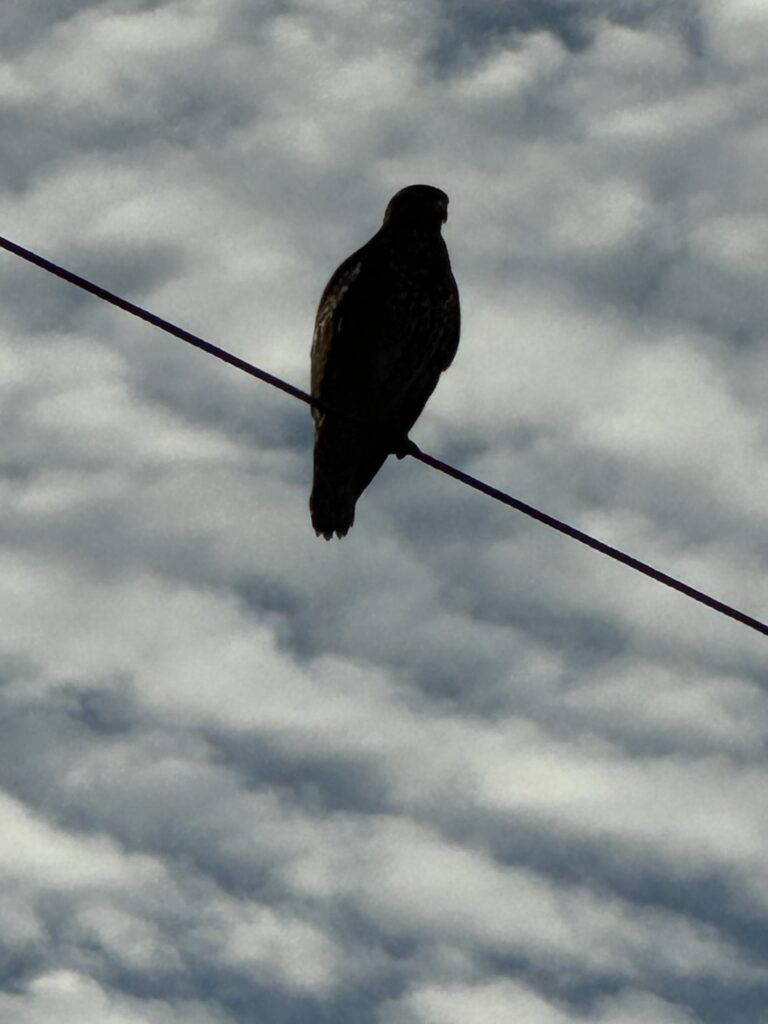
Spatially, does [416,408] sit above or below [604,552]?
above

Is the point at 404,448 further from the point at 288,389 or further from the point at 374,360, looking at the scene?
the point at 288,389

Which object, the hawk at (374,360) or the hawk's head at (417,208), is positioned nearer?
the hawk at (374,360)

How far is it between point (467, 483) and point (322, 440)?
3448 millimetres

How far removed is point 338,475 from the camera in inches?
360

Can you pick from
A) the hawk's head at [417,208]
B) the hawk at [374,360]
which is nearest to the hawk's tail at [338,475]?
the hawk at [374,360]

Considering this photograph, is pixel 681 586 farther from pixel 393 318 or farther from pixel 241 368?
pixel 393 318

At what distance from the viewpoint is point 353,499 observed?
9172 millimetres

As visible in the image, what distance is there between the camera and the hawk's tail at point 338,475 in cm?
908

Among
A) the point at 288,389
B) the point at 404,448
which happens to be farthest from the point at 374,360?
the point at 288,389

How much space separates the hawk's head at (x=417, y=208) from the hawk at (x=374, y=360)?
19 centimetres

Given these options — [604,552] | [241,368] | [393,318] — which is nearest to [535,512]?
[604,552]

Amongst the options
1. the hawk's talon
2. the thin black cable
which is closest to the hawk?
the hawk's talon

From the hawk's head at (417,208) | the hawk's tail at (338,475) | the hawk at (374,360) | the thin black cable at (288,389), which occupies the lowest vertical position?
the thin black cable at (288,389)

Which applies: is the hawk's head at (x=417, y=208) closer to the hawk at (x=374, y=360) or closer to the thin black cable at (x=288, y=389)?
the hawk at (x=374, y=360)
